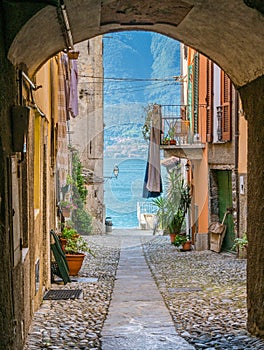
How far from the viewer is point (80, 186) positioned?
72.3ft

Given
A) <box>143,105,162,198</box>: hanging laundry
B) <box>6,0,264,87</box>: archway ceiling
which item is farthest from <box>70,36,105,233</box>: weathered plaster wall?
<box>6,0,264,87</box>: archway ceiling

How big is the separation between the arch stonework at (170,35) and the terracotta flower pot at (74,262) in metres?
4.64

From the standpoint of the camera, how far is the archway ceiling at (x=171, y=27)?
5160 mm

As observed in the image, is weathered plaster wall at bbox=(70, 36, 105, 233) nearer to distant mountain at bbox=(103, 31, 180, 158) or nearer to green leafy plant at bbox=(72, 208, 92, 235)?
green leafy plant at bbox=(72, 208, 92, 235)

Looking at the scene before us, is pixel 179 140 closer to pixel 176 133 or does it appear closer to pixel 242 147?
pixel 176 133

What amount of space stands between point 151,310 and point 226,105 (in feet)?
23.5

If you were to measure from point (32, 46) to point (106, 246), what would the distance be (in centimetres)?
1179

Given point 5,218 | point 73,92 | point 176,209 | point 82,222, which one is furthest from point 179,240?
point 5,218

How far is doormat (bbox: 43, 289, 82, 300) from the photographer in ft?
28.3

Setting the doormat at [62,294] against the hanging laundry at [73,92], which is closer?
the doormat at [62,294]

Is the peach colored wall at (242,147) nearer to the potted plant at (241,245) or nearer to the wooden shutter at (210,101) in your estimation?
the potted plant at (241,245)

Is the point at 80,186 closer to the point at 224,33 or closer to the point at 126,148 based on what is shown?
the point at 224,33

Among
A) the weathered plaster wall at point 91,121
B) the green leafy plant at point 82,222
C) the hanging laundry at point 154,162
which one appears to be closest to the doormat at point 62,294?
the hanging laundry at point 154,162

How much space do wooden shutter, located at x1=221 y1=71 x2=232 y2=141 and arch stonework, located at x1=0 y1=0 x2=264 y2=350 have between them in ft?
22.1
